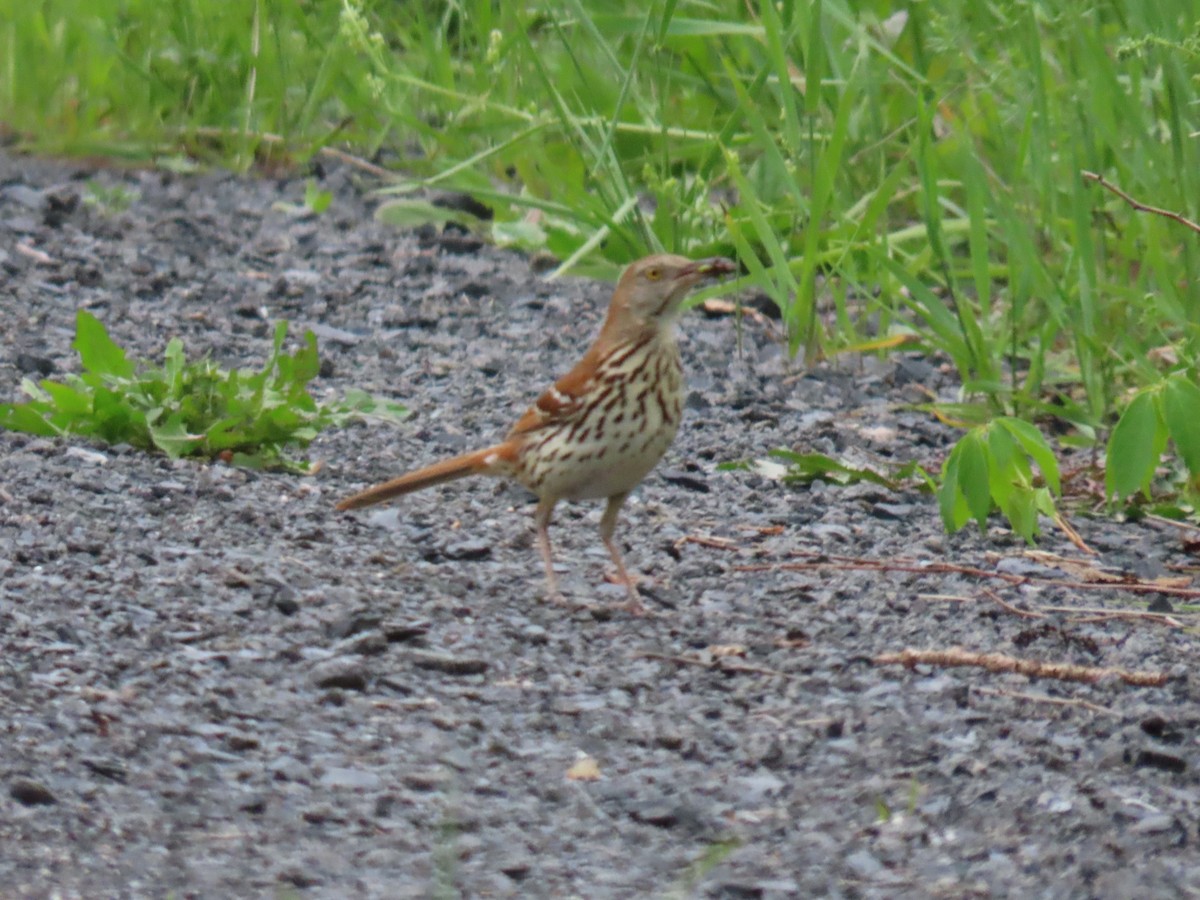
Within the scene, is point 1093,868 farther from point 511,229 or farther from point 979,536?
point 511,229

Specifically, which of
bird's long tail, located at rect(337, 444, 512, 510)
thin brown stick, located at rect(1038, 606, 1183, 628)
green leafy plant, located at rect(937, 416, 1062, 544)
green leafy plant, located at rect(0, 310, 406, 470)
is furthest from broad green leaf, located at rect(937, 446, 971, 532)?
green leafy plant, located at rect(0, 310, 406, 470)

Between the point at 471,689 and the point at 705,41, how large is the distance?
4.55 m

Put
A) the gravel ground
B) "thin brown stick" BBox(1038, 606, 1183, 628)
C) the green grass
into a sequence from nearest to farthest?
1. the gravel ground
2. "thin brown stick" BBox(1038, 606, 1183, 628)
3. the green grass

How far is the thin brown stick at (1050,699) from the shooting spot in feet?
11.4

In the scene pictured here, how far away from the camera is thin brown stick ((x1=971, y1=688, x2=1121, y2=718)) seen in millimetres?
3479

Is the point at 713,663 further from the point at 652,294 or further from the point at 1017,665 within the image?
the point at 652,294

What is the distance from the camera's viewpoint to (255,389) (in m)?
5.13

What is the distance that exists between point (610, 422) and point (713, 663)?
810 mm

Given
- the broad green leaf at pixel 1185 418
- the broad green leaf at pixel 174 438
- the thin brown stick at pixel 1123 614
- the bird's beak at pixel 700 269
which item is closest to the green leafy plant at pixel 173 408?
the broad green leaf at pixel 174 438

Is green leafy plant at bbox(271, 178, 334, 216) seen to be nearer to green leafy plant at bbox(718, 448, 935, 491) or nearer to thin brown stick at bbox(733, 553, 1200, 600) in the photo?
green leafy plant at bbox(718, 448, 935, 491)

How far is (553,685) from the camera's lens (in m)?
3.77

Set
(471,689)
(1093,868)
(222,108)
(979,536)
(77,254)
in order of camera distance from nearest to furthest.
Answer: (1093,868)
(471,689)
(979,536)
(77,254)
(222,108)

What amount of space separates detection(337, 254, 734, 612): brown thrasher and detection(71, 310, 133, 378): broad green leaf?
0.92 metres

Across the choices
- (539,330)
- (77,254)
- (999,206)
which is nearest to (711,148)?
(539,330)
